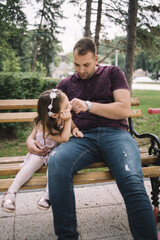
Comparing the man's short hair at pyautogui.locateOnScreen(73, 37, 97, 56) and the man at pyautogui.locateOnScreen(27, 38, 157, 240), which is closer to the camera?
the man at pyautogui.locateOnScreen(27, 38, 157, 240)

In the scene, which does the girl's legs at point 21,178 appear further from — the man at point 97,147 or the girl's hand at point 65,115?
the girl's hand at point 65,115

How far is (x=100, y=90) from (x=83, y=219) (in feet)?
4.51

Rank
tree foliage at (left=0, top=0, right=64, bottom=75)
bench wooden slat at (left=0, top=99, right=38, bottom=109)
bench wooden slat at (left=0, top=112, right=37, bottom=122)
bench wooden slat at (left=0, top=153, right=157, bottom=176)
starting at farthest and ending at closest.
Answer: tree foliage at (left=0, top=0, right=64, bottom=75)
bench wooden slat at (left=0, top=99, right=38, bottom=109)
bench wooden slat at (left=0, top=112, right=37, bottom=122)
bench wooden slat at (left=0, top=153, right=157, bottom=176)

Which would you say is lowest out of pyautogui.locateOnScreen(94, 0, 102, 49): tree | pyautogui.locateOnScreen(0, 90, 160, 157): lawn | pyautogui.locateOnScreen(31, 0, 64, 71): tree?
pyautogui.locateOnScreen(0, 90, 160, 157): lawn

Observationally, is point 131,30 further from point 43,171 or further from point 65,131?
point 43,171

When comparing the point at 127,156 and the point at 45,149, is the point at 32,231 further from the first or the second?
the point at 127,156

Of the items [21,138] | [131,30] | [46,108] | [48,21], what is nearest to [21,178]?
[46,108]

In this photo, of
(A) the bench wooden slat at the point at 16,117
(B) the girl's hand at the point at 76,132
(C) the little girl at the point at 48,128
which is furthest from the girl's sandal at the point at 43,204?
(A) the bench wooden slat at the point at 16,117

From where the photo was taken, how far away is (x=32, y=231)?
2.46 m

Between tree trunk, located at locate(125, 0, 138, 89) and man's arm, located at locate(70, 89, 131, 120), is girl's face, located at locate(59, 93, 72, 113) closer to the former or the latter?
man's arm, located at locate(70, 89, 131, 120)

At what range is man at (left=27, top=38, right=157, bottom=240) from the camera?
176 centimetres

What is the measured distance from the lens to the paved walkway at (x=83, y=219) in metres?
2.40

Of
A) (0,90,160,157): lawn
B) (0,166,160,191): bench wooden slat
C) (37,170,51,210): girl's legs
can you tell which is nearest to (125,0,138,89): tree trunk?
(0,90,160,157): lawn

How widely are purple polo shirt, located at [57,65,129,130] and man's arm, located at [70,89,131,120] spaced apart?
89 millimetres
